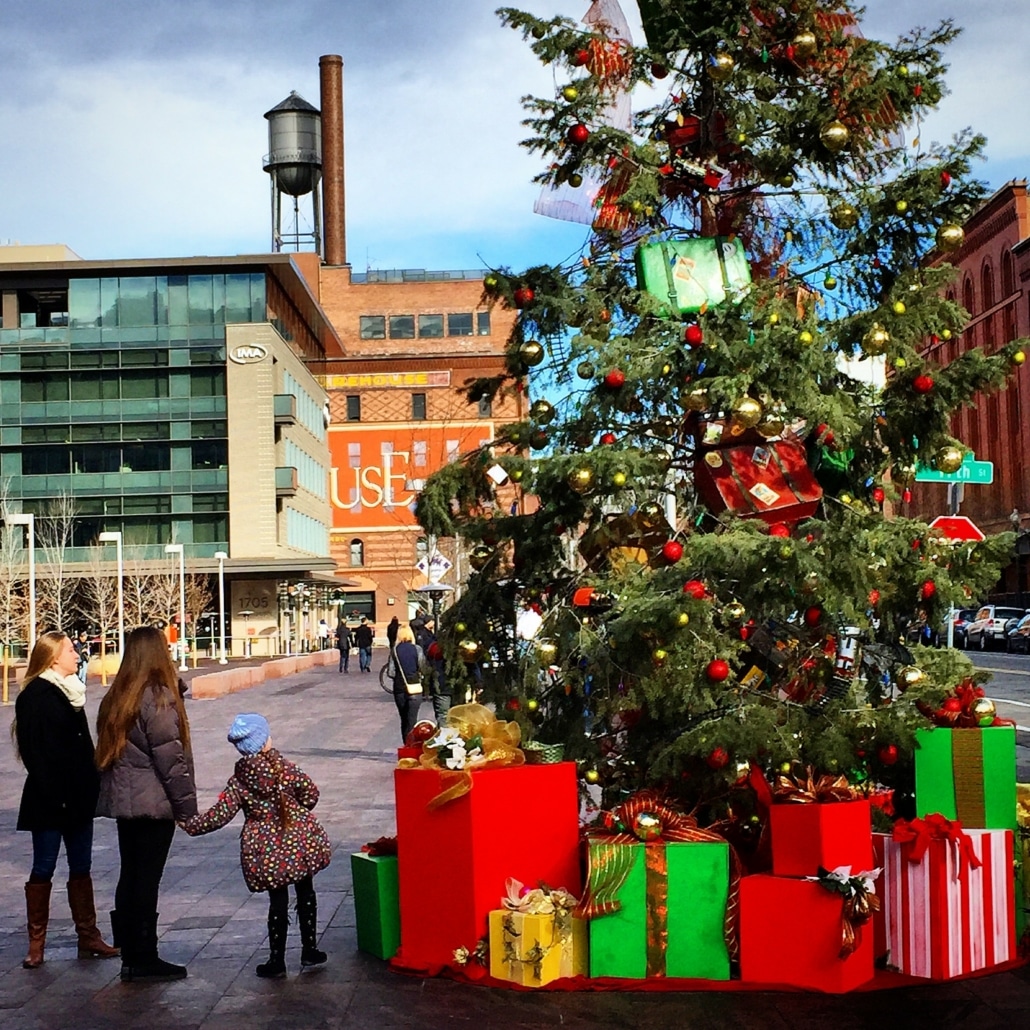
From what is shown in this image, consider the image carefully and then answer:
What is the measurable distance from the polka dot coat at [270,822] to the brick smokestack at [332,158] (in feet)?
295

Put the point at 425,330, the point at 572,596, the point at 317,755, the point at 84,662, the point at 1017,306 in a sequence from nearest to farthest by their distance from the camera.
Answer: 1. the point at 572,596
2. the point at 317,755
3. the point at 84,662
4. the point at 1017,306
5. the point at 425,330

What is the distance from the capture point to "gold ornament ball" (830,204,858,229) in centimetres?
866

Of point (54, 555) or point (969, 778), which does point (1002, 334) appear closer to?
point (54, 555)

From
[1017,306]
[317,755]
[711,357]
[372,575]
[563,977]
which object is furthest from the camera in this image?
[372,575]

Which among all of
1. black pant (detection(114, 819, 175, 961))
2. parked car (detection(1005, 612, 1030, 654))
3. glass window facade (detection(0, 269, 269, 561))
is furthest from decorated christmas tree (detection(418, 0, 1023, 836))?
glass window facade (detection(0, 269, 269, 561))

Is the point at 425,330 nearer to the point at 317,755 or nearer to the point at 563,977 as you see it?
the point at 317,755

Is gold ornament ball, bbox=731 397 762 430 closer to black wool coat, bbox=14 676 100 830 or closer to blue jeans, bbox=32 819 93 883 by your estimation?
black wool coat, bbox=14 676 100 830

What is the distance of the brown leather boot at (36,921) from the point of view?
8148 mm

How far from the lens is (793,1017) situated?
6715mm

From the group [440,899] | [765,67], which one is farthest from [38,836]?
[765,67]

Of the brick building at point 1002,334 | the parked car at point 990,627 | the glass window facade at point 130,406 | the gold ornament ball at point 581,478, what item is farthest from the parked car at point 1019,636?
the gold ornament ball at point 581,478

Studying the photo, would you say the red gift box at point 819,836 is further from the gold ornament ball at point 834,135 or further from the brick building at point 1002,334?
the brick building at point 1002,334

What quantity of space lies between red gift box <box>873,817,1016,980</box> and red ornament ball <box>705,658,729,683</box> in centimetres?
106

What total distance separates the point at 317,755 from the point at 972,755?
Answer: 13.8m
